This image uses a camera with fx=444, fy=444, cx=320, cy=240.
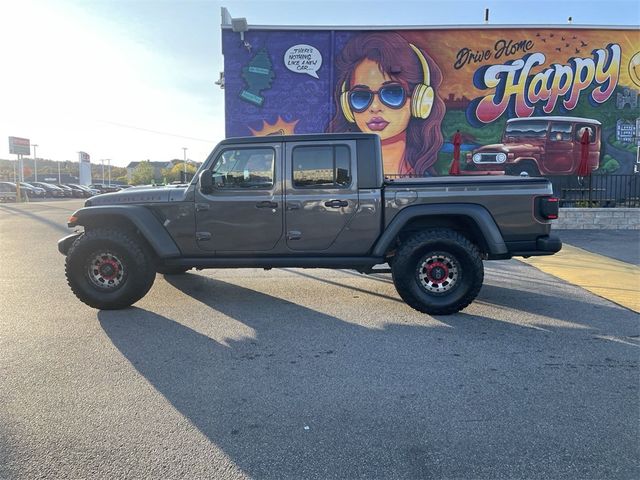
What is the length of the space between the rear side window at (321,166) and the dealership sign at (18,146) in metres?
45.1

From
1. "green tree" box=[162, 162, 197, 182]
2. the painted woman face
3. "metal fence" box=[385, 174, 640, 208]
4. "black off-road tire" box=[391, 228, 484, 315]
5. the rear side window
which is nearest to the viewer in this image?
"black off-road tire" box=[391, 228, 484, 315]

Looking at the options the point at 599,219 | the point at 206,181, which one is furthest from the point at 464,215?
the point at 599,219

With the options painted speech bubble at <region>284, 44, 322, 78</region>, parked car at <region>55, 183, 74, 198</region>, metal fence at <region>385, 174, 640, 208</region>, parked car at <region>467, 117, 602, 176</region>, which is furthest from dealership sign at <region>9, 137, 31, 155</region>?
parked car at <region>467, 117, 602, 176</region>

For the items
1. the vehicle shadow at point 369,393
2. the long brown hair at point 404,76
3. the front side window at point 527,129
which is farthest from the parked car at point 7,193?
the vehicle shadow at point 369,393

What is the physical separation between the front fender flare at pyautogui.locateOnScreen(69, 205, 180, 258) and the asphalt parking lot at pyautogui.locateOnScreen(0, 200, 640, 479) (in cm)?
76

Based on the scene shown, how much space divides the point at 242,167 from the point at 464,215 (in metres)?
2.71

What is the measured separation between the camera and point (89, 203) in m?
5.58

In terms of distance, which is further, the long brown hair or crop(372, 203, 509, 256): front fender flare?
the long brown hair

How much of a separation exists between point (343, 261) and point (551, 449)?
3099mm

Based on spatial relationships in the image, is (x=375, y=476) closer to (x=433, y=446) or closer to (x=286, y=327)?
(x=433, y=446)

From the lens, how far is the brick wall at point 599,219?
12.4 metres

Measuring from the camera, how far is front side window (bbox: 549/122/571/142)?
16.5 m

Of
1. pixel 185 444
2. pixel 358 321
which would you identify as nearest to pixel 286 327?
pixel 358 321

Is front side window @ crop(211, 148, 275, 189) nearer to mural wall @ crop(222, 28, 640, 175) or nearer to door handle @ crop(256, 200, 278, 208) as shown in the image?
door handle @ crop(256, 200, 278, 208)
